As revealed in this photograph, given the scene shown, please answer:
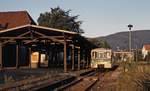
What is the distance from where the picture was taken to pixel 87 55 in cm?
5612

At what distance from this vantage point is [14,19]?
63.0 meters

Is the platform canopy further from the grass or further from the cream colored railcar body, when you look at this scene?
the grass

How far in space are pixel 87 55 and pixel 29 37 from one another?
2011cm

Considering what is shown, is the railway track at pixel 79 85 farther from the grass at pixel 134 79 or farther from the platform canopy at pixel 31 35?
the platform canopy at pixel 31 35

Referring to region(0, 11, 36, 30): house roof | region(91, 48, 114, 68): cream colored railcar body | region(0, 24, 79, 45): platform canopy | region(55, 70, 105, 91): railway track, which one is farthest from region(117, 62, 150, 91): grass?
region(0, 11, 36, 30): house roof

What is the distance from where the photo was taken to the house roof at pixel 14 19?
200 ft

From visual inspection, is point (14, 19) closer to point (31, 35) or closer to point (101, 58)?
point (101, 58)

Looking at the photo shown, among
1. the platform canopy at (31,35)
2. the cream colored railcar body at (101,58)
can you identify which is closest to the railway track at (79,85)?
the platform canopy at (31,35)

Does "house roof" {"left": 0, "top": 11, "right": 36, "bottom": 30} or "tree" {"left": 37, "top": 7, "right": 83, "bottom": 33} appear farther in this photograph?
"tree" {"left": 37, "top": 7, "right": 83, "bottom": 33}

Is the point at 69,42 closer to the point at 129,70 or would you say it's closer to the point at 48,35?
the point at 48,35

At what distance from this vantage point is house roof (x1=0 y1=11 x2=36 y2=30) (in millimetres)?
60906

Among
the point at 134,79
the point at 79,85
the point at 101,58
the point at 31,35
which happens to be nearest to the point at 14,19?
the point at 101,58

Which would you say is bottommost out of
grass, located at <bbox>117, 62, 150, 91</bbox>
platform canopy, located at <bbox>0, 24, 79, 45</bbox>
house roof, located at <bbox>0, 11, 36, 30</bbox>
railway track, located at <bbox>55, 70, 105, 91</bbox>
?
railway track, located at <bbox>55, 70, 105, 91</bbox>

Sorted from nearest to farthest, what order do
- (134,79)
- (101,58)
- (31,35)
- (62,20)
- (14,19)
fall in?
(134,79) → (31,35) → (101,58) → (14,19) → (62,20)
